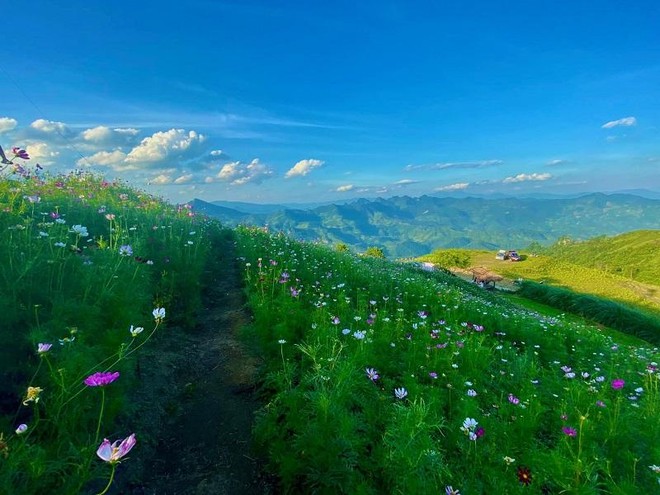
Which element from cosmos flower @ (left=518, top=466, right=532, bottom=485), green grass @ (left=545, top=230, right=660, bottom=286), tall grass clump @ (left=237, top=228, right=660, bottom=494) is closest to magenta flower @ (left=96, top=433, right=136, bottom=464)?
tall grass clump @ (left=237, top=228, right=660, bottom=494)

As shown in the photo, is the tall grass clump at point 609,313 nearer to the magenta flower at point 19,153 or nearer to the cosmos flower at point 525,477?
the cosmos flower at point 525,477

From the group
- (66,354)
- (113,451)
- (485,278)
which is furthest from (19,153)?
(485,278)

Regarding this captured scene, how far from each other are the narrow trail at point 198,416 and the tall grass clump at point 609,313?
1022 inches

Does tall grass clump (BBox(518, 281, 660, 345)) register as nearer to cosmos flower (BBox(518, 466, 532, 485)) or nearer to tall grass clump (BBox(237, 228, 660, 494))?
tall grass clump (BBox(237, 228, 660, 494))

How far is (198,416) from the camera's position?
4.15m

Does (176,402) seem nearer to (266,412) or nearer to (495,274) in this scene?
(266,412)

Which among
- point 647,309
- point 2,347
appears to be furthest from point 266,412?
point 647,309

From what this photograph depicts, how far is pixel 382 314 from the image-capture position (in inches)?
254

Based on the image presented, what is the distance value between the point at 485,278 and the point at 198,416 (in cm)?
3836

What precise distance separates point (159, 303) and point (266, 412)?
3357 millimetres

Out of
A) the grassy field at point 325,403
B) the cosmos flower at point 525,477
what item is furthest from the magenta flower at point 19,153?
the cosmos flower at point 525,477

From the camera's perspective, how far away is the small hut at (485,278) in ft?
115

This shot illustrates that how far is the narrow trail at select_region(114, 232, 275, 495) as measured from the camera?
3.21 metres

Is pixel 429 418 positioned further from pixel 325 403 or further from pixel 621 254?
pixel 621 254
